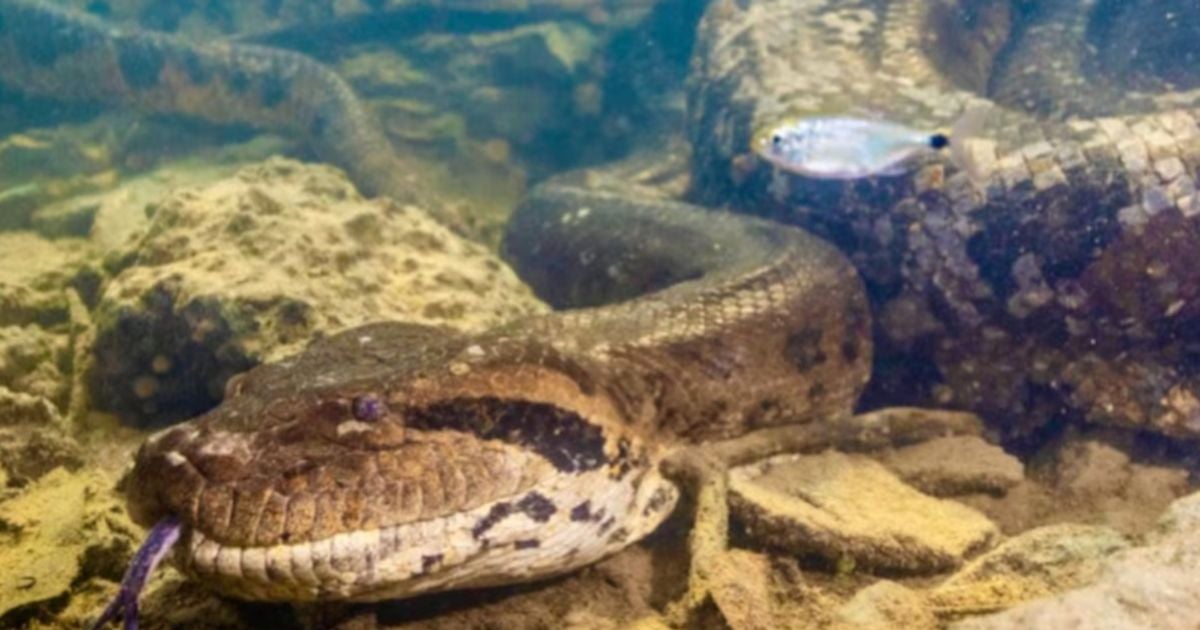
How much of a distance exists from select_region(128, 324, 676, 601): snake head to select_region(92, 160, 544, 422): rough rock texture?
67 cm

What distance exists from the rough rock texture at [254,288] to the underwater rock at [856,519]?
66.6 inches

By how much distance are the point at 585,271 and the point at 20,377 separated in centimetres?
331

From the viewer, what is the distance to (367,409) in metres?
2.79

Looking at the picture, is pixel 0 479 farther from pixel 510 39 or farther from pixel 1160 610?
pixel 510 39

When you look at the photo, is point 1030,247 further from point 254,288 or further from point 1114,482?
point 254,288

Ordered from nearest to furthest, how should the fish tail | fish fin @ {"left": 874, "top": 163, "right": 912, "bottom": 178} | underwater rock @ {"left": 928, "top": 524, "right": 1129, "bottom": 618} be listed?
underwater rock @ {"left": 928, "top": 524, "right": 1129, "bottom": 618}
the fish tail
fish fin @ {"left": 874, "top": 163, "right": 912, "bottom": 178}

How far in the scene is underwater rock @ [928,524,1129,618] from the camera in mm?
2326

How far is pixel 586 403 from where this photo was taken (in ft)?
10.6

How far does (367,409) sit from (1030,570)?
2.11m

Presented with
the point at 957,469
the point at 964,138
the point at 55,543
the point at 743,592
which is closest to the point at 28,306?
the point at 55,543

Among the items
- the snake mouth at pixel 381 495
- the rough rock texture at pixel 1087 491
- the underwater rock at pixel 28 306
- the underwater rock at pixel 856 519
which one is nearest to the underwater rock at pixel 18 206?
the underwater rock at pixel 28 306

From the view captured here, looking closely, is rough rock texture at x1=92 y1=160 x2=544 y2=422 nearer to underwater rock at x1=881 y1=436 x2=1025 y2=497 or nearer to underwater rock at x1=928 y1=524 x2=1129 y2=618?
underwater rock at x1=881 y1=436 x2=1025 y2=497

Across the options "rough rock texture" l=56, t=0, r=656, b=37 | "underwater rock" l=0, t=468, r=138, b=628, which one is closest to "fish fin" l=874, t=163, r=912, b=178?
"underwater rock" l=0, t=468, r=138, b=628

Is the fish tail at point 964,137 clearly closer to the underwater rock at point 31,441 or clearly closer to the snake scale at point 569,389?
the snake scale at point 569,389
